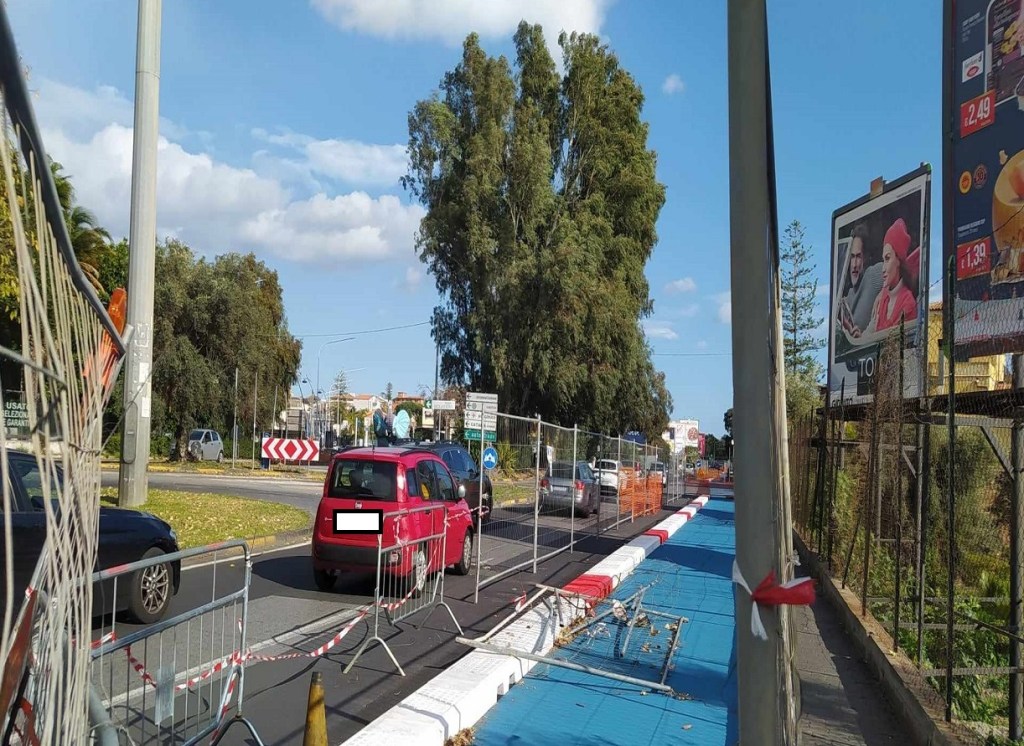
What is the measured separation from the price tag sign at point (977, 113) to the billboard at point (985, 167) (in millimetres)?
14

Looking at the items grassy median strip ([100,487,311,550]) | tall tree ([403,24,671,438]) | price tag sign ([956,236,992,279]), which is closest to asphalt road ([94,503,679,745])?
grassy median strip ([100,487,311,550])

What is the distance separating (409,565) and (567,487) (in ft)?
21.8

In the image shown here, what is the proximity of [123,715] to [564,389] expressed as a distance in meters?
34.0

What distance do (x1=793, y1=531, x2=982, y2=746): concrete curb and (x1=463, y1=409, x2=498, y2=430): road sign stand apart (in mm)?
4996

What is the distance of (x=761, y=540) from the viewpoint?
9.19ft

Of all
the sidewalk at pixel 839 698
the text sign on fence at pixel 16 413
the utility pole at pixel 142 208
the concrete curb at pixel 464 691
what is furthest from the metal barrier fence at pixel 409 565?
the utility pole at pixel 142 208

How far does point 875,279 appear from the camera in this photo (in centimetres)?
1708

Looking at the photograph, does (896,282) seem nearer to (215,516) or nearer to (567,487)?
(567,487)

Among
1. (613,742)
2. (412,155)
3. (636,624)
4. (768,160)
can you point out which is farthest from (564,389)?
(768,160)

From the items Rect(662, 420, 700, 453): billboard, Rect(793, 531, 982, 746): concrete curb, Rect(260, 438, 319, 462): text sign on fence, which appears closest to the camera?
Rect(793, 531, 982, 746): concrete curb

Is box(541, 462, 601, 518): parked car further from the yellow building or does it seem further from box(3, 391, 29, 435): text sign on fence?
box(3, 391, 29, 435): text sign on fence

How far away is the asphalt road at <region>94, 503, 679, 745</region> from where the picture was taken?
19.1ft

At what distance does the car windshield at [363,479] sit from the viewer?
11.2m

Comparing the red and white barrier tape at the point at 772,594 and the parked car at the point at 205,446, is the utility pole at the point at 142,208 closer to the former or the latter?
the red and white barrier tape at the point at 772,594
